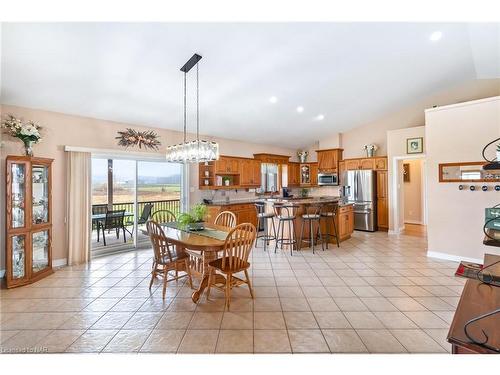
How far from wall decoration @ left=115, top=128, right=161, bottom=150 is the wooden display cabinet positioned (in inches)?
53.9

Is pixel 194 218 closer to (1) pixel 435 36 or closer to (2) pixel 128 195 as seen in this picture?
(2) pixel 128 195

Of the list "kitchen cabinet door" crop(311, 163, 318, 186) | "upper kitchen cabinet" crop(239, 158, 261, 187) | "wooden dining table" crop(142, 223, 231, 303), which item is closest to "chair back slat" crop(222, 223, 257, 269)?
"wooden dining table" crop(142, 223, 231, 303)

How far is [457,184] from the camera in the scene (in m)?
4.46

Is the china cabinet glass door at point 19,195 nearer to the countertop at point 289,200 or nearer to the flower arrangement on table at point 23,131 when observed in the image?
the flower arrangement on table at point 23,131

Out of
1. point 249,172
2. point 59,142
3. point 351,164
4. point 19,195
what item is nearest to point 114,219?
point 59,142

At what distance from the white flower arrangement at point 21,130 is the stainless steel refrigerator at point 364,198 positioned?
726 cm

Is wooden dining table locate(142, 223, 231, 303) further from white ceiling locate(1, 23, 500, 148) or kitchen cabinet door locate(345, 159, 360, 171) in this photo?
kitchen cabinet door locate(345, 159, 360, 171)

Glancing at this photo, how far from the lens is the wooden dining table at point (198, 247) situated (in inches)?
112

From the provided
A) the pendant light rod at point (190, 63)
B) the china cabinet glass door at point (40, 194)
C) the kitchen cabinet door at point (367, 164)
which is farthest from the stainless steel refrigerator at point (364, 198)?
the china cabinet glass door at point (40, 194)
